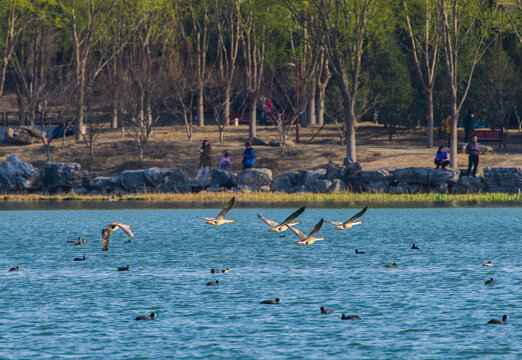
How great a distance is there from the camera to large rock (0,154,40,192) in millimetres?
46562

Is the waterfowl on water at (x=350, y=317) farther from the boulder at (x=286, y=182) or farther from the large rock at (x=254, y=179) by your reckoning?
the boulder at (x=286, y=182)

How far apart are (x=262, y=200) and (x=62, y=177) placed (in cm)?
1161

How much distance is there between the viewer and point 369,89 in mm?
56719

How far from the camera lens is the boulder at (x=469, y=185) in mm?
42344

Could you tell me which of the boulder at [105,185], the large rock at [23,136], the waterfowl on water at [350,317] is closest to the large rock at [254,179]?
the boulder at [105,185]

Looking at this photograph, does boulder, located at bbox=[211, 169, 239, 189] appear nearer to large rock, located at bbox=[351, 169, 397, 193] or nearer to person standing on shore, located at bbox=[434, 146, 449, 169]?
large rock, located at bbox=[351, 169, 397, 193]

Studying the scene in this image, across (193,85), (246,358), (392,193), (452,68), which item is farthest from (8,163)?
(246,358)

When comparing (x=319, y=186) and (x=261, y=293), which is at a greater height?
(x=319, y=186)

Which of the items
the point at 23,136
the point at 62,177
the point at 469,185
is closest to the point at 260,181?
the point at 469,185

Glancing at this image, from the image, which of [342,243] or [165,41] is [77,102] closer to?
[165,41]

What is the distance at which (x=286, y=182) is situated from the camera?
44.8 m

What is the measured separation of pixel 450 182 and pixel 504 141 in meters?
12.0

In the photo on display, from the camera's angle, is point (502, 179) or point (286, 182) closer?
point (502, 179)

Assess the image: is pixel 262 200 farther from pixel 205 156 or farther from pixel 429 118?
pixel 429 118
